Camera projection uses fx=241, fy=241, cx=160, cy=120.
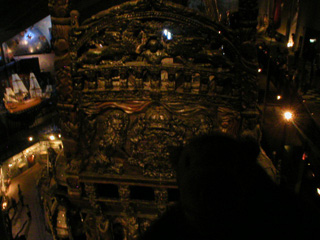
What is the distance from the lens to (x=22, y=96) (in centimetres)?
941

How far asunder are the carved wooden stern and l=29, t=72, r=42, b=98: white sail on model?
9322 millimetres

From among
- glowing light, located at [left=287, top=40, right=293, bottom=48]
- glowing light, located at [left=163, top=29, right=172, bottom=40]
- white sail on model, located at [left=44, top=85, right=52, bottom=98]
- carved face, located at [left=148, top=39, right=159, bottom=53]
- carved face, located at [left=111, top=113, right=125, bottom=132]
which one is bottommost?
white sail on model, located at [left=44, top=85, right=52, bottom=98]

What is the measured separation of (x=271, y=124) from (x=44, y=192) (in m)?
4.76

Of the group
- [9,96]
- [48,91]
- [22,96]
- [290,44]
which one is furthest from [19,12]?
[290,44]

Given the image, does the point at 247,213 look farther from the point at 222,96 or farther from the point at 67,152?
the point at 67,152

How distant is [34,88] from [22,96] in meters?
0.69

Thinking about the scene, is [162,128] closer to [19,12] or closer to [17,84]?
[19,12]

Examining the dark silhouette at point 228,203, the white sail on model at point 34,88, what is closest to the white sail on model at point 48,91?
the white sail on model at point 34,88

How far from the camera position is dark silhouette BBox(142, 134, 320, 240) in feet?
2.09

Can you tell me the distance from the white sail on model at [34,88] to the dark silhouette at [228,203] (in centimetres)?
1046

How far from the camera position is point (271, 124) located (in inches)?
208

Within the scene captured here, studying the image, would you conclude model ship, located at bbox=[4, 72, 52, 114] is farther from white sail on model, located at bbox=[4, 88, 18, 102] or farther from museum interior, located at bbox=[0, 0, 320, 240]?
museum interior, located at bbox=[0, 0, 320, 240]

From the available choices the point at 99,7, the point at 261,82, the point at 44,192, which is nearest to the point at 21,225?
the point at 44,192

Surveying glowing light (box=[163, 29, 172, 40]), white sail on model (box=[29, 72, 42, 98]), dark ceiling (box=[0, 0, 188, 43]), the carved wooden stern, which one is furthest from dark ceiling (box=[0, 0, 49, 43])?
white sail on model (box=[29, 72, 42, 98])
